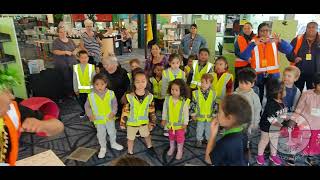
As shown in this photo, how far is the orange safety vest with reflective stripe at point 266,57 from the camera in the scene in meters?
3.57

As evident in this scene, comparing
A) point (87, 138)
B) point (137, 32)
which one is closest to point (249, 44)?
point (87, 138)

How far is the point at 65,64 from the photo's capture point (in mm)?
4648

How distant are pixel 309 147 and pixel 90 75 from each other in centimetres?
288

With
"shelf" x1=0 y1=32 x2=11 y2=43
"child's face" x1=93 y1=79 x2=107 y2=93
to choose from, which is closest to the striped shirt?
"shelf" x1=0 y1=32 x2=11 y2=43

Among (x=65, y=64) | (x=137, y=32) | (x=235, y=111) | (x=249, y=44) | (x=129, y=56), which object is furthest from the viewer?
(x=137, y=32)

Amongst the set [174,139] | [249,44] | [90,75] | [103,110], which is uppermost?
[249,44]

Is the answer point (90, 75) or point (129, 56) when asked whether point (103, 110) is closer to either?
point (90, 75)

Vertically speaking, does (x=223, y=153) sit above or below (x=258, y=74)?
below

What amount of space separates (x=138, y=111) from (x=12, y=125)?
1438mm

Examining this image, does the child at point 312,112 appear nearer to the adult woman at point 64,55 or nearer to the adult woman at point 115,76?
the adult woman at point 115,76

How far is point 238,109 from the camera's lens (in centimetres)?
172

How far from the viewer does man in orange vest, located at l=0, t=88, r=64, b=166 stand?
1.58 m

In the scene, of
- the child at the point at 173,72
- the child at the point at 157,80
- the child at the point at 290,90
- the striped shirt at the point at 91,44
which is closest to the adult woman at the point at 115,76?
the child at the point at 157,80

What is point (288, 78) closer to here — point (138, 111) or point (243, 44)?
point (243, 44)
